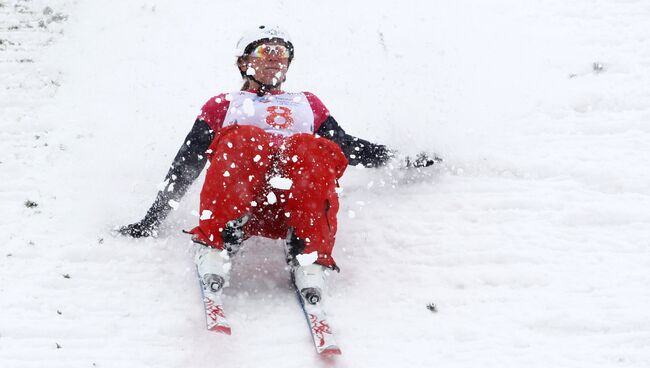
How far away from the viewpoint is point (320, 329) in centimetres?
347

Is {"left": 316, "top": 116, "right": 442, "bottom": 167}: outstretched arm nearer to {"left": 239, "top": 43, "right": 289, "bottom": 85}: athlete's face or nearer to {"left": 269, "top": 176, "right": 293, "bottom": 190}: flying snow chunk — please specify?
{"left": 239, "top": 43, "right": 289, "bottom": 85}: athlete's face

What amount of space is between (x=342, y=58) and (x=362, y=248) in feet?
9.71

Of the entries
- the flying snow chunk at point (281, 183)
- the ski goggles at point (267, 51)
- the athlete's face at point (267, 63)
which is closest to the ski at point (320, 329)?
the flying snow chunk at point (281, 183)

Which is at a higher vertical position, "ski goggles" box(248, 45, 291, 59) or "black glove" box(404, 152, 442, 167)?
"ski goggles" box(248, 45, 291, 59)

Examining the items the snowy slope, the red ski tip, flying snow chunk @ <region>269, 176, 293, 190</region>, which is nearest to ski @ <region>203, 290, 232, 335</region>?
the red ski tip

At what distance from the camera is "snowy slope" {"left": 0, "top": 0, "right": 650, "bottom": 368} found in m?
3.55

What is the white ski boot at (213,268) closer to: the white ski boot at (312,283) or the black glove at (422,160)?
the white ski boot at (312,283)

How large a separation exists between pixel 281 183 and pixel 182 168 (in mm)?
907

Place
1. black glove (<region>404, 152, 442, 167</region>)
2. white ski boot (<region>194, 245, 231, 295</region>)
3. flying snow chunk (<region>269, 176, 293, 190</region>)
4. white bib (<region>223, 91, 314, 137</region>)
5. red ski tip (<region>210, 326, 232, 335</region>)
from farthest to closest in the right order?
black glove (<region>404, 152, 442, 167</region>) → white bib (<region>223, 91, 314, 137</region>) → flying snow chunk (<region>269, 176, 293, 190</region>) → white ski boot (<region>194, 245, 231, 295</region>) → red ski tip (<region>210, 326, 232, 335</region>)

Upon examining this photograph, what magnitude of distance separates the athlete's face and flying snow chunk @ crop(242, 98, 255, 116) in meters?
0.35

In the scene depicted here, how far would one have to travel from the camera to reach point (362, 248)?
14.5 ft

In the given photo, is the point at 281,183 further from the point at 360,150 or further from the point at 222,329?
the point at 360,150

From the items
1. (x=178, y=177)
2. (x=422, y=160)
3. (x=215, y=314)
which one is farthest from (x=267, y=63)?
(x=215, y=314)

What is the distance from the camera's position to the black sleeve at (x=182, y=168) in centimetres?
434
